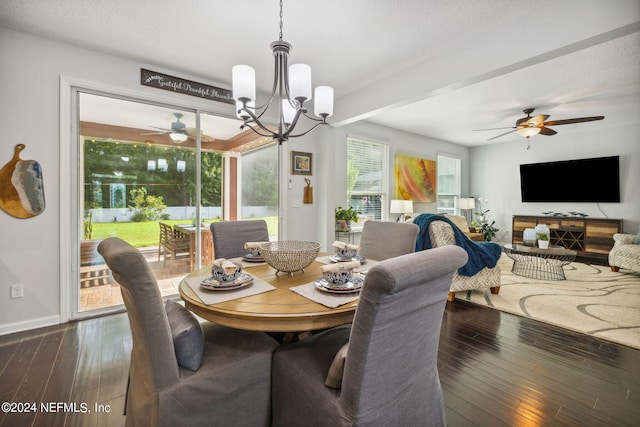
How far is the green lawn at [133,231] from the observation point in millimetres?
2922

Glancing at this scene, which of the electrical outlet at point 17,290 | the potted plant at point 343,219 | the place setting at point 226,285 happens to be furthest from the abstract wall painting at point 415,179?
the electrical outlet at point 17,290

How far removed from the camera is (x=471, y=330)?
2.52m

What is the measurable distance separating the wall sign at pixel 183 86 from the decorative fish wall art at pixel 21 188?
125 cm

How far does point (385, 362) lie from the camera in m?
0.95

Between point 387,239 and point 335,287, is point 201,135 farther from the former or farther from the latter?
point 335,287

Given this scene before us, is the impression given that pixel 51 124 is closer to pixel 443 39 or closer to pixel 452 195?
pixel 443 39

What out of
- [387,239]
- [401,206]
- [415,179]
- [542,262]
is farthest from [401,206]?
[387,239]

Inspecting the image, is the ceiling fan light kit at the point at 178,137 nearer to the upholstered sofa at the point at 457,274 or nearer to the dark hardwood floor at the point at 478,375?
the dark hardwood floor at the point at 478,375

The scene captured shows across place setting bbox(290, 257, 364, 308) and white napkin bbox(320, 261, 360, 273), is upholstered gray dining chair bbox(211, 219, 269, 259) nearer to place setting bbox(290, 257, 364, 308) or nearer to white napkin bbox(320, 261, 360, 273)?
place setting bbox(290, 257, 364, 308)

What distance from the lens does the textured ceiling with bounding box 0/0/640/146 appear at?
6.86 ft

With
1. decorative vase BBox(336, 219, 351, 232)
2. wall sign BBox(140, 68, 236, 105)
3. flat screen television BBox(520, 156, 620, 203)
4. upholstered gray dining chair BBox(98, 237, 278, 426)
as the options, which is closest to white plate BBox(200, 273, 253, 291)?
upholstered gray dining chair BBox(98, 237, 278, 426)

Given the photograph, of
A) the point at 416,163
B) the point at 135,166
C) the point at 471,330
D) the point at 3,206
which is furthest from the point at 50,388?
the point at 416,163

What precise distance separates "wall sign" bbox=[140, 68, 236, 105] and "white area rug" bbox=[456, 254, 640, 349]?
3.75m

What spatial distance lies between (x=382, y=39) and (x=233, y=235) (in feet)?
7.16
